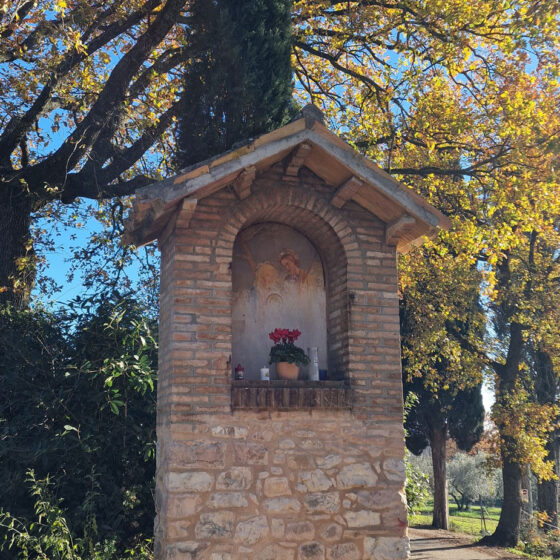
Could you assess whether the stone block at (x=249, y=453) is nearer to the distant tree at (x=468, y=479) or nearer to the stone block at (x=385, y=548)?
the stone block at (x=385, y=548)

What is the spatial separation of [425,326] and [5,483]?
1041cm

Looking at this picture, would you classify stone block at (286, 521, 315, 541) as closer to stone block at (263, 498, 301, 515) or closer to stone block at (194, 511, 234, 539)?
stone block at (263, 498, 301, 515)

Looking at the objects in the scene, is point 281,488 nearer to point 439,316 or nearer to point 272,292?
point 272,292

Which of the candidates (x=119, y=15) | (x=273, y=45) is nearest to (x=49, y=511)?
(x=273, y=45)

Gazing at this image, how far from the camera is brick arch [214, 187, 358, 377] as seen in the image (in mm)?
6414

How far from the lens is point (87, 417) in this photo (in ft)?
26.5

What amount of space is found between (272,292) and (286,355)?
0.82 m

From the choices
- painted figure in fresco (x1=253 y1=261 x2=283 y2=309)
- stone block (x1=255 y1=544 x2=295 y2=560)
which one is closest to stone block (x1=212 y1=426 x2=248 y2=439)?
stone block (x1=255 y1=544 x2=295 y2=560)

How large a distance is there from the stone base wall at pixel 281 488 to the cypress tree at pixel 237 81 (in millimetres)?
4111

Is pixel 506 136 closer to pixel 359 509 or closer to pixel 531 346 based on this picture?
pixel 359 509

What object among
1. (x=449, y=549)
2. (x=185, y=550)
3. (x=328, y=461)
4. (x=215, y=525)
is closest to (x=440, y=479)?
(x=449, y=549)

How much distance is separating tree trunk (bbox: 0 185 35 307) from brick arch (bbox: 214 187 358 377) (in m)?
5.19

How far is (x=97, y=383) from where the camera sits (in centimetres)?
823

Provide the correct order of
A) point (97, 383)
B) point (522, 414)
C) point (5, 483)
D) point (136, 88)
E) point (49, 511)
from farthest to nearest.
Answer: point (522, 414) < point (136, 88) < point (97, 383) < point (5, 483) < point (49, 511)
